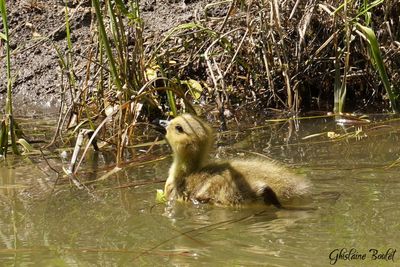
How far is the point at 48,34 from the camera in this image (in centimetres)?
880

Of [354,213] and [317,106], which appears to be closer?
[354,213]

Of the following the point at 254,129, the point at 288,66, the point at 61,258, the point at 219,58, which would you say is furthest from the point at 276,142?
the point at 61,258

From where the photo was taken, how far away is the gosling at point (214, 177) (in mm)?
4582

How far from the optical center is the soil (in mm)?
8211

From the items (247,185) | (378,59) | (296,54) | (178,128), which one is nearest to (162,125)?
(178,128)

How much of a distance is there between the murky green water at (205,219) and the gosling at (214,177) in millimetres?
86

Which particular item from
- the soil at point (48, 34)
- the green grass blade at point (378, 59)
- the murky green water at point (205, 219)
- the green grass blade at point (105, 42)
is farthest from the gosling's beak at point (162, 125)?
Result: the soil at point (48, 34)

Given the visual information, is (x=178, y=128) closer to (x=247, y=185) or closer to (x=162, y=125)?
(x=162, y=125)

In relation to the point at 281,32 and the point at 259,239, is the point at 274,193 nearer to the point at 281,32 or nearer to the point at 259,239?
the point at 259,239

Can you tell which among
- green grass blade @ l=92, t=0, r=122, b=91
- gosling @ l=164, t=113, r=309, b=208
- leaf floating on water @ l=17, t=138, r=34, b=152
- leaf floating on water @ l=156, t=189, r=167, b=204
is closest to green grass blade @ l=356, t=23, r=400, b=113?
gosling @ l=164, t=113, r=309, b=208

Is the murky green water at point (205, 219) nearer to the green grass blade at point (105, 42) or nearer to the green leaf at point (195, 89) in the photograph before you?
the green grass blade at point (105, 42)

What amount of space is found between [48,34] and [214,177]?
4485mm

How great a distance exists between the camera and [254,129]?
6.49 m

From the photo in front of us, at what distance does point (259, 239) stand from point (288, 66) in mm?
3030
